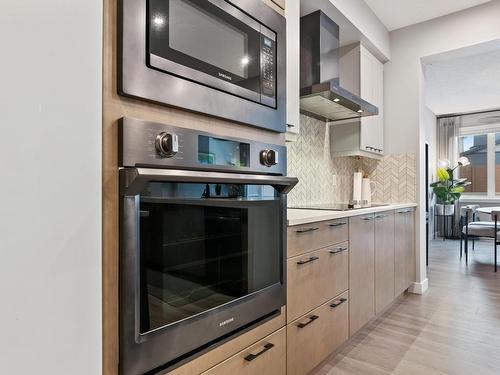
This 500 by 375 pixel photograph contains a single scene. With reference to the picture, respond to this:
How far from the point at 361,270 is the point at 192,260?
155 cm

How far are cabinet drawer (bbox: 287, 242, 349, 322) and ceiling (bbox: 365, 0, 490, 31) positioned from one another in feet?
7.54

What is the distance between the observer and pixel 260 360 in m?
1.26

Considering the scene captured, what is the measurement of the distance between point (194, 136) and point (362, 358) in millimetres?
1848

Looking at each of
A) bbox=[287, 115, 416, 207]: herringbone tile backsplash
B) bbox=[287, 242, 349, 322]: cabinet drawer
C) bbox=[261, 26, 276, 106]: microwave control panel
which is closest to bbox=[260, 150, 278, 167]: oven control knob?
bbox=[261, 26, 276, 106]: microwave control panel

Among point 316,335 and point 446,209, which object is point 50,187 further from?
point 446,209

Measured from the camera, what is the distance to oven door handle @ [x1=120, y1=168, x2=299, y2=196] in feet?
2.61

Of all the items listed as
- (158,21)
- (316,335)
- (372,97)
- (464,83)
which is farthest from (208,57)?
(464,83)

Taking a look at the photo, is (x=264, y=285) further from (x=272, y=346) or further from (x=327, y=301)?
(x=327, y=301)

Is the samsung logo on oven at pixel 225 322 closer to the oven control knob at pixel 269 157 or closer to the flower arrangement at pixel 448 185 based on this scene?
the oven control knob at pixel 269 157

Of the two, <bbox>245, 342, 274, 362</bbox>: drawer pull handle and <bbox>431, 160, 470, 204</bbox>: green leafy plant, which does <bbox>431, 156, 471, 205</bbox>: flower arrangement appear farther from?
<bbox>245, 342, 274, 362</bbox>: drawer pull handle

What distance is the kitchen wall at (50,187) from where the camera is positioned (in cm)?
60

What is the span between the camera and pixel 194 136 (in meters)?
0.98

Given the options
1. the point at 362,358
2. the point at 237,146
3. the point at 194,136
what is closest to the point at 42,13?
the point at 194,136

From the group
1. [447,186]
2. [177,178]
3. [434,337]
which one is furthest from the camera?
[447,186]
